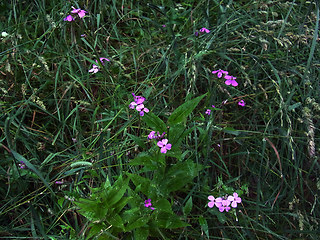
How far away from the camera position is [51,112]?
1874 mm

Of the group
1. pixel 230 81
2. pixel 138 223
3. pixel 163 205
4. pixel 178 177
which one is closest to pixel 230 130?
pixel 230 81

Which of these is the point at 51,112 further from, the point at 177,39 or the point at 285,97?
the point at 285,97

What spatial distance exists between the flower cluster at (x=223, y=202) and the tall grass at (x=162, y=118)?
0.28 ft

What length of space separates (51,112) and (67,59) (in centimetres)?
32

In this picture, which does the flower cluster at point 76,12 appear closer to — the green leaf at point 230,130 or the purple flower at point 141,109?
the purple flower at point 141,109

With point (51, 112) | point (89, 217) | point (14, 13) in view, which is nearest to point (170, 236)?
point (89, 217)

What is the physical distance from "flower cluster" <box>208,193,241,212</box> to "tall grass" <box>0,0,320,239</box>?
0.08 meters

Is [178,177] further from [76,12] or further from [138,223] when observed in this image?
[76,12]

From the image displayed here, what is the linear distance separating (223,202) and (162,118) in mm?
574

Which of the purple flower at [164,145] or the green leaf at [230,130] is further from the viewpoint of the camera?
the green leaf at [230,130]

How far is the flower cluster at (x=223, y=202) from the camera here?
54.9 inches

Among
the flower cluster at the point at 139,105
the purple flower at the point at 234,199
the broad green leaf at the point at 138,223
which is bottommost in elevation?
the purple flower at the point at 234,199

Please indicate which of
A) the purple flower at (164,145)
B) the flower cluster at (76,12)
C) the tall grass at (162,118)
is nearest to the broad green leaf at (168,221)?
the tall grass at (162,118)

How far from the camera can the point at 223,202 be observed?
140 cm
